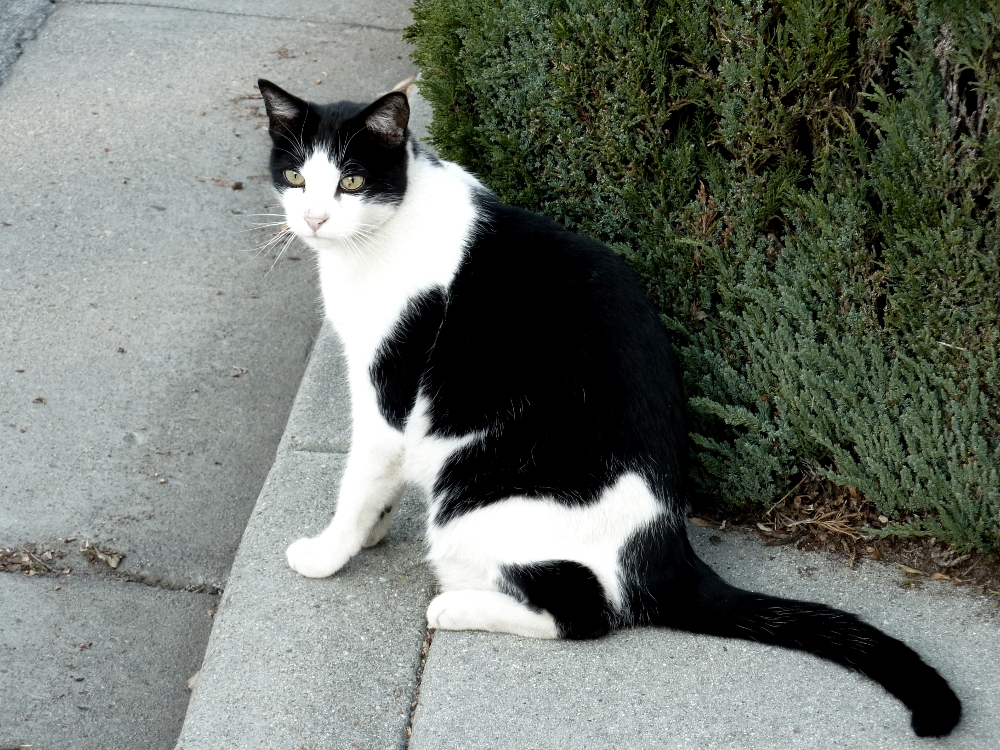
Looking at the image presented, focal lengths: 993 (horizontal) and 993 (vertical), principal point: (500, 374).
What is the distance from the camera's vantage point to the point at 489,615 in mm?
2770

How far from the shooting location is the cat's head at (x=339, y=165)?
9.14 feet

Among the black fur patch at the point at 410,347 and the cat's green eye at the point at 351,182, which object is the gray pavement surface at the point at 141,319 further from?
the cat's green eye at the point at 351,182

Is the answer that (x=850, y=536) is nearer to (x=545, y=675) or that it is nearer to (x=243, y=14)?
(x=545, y=675)

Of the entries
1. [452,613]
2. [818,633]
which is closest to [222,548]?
[452,613]

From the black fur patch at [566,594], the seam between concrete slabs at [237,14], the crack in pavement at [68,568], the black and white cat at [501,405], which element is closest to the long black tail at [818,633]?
the black and white cat at [501,405]

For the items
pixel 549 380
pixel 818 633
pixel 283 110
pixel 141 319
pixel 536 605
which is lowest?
pixel 141 319

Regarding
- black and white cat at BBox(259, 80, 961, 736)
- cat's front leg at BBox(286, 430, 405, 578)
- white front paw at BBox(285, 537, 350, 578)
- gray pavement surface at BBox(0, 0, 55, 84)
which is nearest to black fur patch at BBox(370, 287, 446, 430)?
black and white cat at BBox(259, 80, 961, 736)

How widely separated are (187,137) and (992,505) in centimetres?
446

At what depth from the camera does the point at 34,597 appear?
3201 mm

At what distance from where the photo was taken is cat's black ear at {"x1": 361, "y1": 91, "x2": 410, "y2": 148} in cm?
278

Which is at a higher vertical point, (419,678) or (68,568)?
(419,678)

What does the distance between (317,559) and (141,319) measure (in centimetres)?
193

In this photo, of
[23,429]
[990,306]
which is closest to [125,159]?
[23,429]

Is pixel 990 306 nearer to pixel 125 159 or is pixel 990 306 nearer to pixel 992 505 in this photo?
pixel 992 505
